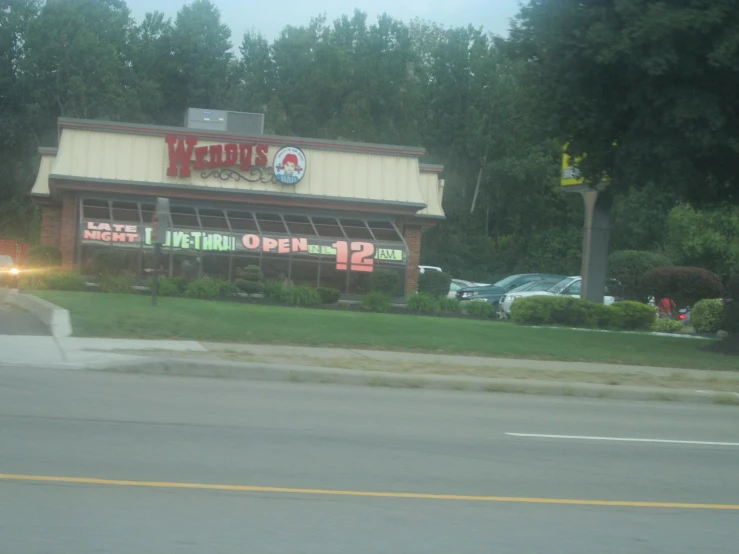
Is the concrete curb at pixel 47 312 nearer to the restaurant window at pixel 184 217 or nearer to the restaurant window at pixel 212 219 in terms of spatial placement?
the restaurant window at pixel 184 217

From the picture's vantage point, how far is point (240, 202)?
119 ft

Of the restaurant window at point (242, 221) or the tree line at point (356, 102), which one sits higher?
the tree line at point (356, 102)

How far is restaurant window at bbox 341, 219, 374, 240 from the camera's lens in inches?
1406

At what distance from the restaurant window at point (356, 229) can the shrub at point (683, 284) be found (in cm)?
1015

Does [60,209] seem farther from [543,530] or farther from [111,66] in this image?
[543,530]

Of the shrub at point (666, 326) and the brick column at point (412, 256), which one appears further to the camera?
the brick column at point (412, 256)

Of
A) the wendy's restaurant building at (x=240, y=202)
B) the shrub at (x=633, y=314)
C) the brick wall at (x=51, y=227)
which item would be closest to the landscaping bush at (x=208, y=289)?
the wendy's restaurant building at (x=240, y=202)

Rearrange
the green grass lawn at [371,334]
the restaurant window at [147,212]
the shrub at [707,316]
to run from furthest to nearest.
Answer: the restaurant window at [147,212]
the shrub at [707,316]
the green grass lawn at [371,334]

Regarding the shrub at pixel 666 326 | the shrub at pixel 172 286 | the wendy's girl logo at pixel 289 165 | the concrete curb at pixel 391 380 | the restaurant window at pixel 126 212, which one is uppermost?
the wendy's girl logo at pixel 289 165

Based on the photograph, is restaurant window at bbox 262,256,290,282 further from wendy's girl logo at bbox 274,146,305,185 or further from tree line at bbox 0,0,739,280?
tree line at bbox 0,0,739,280

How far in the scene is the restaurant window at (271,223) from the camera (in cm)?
3520

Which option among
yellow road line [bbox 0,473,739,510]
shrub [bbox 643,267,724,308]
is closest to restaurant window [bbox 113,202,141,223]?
shrub [bbox 643,267,724,308]

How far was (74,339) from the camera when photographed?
1652 cm

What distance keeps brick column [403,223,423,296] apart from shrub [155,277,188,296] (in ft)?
30.7
